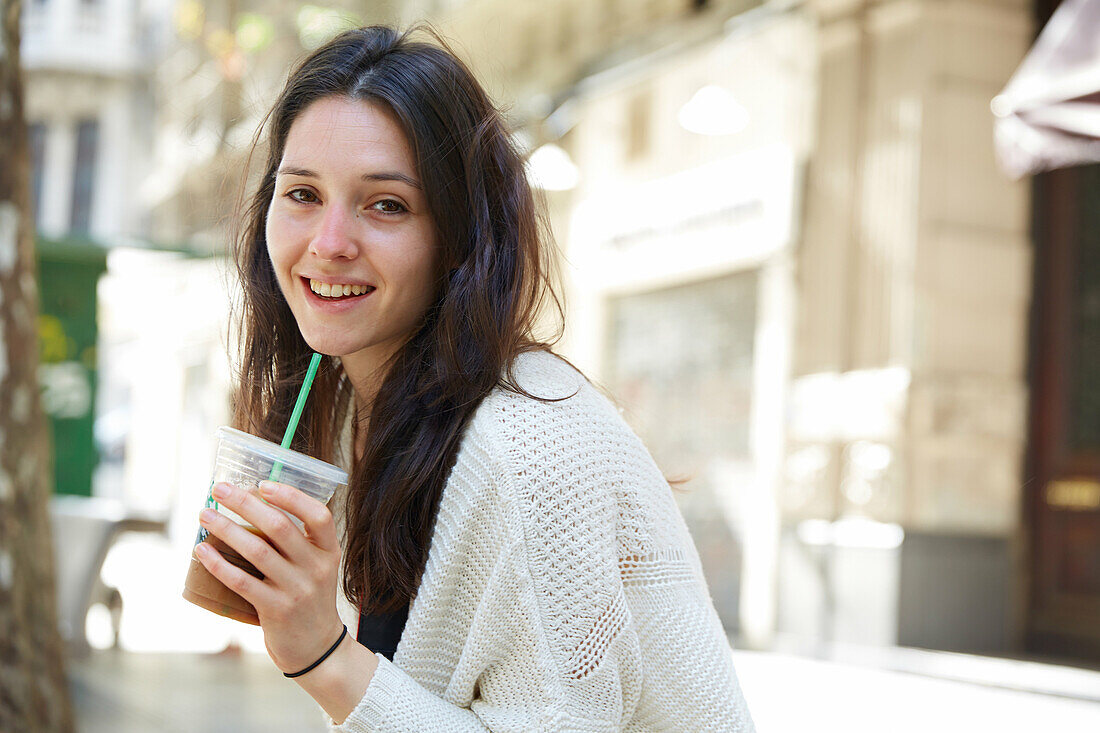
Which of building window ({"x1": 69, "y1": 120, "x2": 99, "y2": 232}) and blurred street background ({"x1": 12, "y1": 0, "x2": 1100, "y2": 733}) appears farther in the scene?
building window ({"x1": 69, "y1": 120, "x2": 99, "y2": 232})

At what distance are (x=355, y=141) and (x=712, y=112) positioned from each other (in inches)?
287

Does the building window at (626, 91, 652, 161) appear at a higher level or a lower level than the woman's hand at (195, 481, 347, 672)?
higher

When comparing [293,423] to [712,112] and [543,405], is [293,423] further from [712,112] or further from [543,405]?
[712,112]

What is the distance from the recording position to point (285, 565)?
134cm

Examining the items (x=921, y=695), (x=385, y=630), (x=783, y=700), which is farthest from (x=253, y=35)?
(x=385, y=630)

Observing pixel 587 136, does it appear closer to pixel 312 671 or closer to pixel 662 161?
pixel 662 161

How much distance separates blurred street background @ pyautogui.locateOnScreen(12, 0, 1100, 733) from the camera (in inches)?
260

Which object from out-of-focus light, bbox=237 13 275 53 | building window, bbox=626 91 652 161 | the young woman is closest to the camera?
the young woman

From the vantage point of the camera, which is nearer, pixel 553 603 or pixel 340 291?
pixel 553 603

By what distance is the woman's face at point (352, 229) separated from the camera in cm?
162

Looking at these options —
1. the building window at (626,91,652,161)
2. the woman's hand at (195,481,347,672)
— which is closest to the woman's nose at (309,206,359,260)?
the woman's hand at (195,481,347,672)

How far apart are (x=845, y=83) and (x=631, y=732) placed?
709 centimetres

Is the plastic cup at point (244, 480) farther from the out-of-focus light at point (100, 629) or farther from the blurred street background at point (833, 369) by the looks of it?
the out-of-focus light at point (100, 629)

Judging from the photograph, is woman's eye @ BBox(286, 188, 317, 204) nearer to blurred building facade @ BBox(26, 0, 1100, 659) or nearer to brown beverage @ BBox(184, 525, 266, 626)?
brown beverage @ BBox(184, 525, 266, 626)
